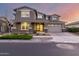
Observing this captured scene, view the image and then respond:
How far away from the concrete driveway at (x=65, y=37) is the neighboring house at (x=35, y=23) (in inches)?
9.1

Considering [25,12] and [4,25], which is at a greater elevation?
[25,12]

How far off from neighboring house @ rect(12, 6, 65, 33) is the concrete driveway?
232 millimetres

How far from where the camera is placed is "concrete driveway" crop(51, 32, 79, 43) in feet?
25.2

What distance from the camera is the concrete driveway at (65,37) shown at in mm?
7679

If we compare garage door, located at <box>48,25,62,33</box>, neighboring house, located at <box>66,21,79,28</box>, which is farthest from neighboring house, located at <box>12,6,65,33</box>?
neighboring house, located at <box>66,21,79,28</box>

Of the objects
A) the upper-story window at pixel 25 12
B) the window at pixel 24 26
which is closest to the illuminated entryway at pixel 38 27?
the window at pixel 24 26

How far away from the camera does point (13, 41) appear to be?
26.1 feet

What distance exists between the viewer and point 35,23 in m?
8.12

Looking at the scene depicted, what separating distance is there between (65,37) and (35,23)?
4.14ft

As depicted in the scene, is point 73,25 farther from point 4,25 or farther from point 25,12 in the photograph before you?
point 4,25

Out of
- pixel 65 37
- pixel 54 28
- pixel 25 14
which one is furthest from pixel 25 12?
pixel 65 37

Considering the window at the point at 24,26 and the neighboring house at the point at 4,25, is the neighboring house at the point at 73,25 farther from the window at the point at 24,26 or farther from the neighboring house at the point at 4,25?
the neighboring house at the point at 4,25

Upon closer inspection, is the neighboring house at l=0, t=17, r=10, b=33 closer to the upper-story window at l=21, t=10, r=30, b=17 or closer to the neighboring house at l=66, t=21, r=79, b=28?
the upper-story window at l=21, t=10, r=30, b=17
